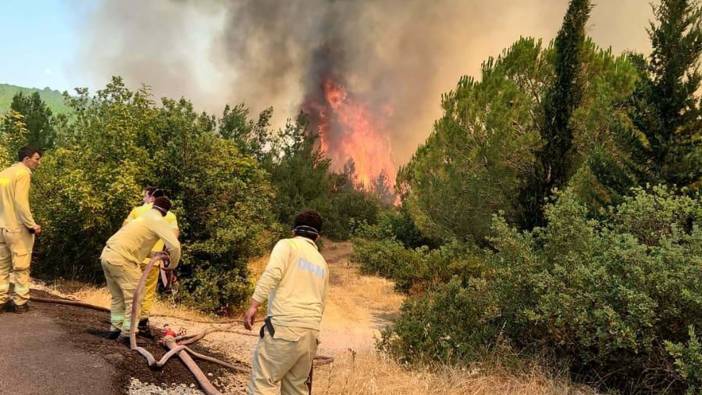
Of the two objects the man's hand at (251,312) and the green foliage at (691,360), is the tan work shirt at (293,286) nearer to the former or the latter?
the man's hand at (251,312)

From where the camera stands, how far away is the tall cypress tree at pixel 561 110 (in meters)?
15.9

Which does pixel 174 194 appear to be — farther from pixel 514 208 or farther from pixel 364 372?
pixel 514 208

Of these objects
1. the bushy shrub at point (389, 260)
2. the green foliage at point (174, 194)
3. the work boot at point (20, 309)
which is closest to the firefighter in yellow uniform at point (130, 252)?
the work boot at point (20, 309)

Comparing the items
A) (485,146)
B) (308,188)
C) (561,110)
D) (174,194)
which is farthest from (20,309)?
(308,188)

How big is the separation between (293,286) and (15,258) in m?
4.74

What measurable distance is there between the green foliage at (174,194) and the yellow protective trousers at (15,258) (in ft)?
17.4

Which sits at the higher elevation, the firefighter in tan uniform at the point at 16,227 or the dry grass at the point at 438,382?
the firefighter in tan uniform at the point at 16,227

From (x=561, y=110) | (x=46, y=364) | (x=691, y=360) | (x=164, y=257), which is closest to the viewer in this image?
(x=46, y=364)

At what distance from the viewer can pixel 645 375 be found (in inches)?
268

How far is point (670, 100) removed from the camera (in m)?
13.7

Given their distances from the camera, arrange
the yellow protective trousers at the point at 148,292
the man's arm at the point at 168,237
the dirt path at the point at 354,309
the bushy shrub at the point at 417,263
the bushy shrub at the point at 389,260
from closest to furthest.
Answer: the man's arm at the point at 168,237
the yellow protective trousers at the point at 148,292
the dirt path at the point at 354,309
the bushy shrub at the point at 417,263
the bushy shrub at the point at 389,260

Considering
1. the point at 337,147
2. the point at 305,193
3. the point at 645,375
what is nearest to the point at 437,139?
the point at 305,193

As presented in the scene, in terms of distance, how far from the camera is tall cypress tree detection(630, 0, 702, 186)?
13398 mm

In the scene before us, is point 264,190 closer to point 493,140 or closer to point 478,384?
point 493,140
